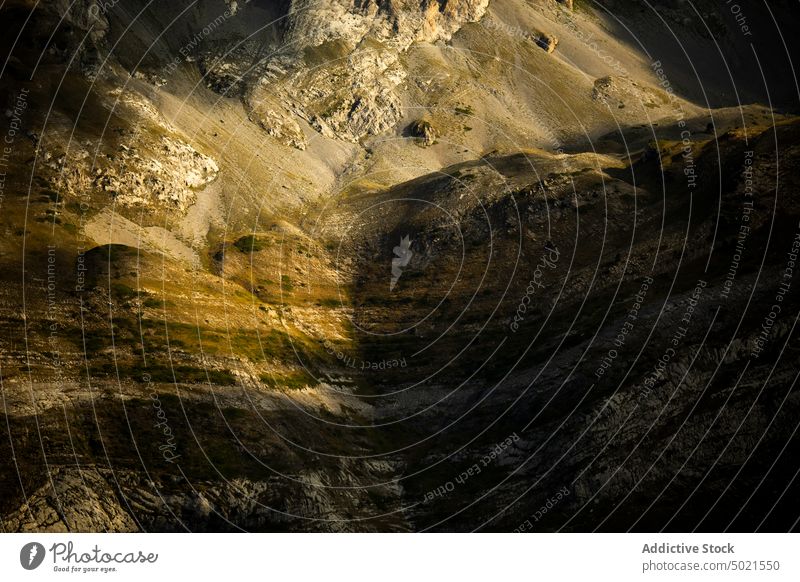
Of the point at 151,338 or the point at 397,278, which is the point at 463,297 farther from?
the point at 151,338

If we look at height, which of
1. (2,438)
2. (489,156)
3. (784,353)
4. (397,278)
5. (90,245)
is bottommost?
(90,245)

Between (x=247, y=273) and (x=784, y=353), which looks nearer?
(x=784, y=353)

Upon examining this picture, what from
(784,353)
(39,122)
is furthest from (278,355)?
(39,122)
